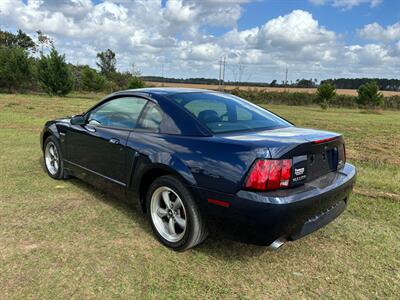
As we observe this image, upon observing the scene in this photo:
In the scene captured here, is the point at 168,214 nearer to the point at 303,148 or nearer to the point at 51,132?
the point at 303,148

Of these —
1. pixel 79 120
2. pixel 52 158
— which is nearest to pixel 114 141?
pixel 79 120

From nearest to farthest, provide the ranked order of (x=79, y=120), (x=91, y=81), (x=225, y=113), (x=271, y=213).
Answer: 1. (x=271, y=213)
2. (x=225, y=113)
3. (x=79, y=120)
4. (x=91, y=81)

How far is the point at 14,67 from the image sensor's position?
115ft

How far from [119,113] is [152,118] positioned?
650mm

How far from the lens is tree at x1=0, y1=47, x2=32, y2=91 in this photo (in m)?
35.0

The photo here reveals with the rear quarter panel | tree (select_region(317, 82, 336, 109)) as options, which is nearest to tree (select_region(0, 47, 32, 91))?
tree (select_region(317, 82, 336, 109))

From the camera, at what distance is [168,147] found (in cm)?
317

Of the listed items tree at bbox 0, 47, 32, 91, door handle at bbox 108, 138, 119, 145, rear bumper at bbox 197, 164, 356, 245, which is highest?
tree at bbox 0, 47, 32, 91

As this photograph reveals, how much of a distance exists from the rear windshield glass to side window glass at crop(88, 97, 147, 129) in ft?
1.57

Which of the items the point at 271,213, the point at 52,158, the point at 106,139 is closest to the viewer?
the point at 271,213

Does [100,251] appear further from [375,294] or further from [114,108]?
[375,294]

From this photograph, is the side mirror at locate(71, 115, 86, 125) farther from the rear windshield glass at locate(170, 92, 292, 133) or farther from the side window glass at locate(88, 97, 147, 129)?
the rear windshield glass at locate(170, 92, 292, 133)

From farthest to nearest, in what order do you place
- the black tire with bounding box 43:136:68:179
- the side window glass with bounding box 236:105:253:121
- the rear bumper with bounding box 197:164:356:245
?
the black tire with bounding box 43:136:68:179
the side window glass with bounding box 236:105:253:121
the rear bumper with bounding box 197:164:356:245

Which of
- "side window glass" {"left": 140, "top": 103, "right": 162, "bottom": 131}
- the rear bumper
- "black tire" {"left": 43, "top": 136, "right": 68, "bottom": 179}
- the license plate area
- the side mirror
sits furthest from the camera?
"black tire" {"left": 43, "top": 136, "right": 68, "bottom": 179}
